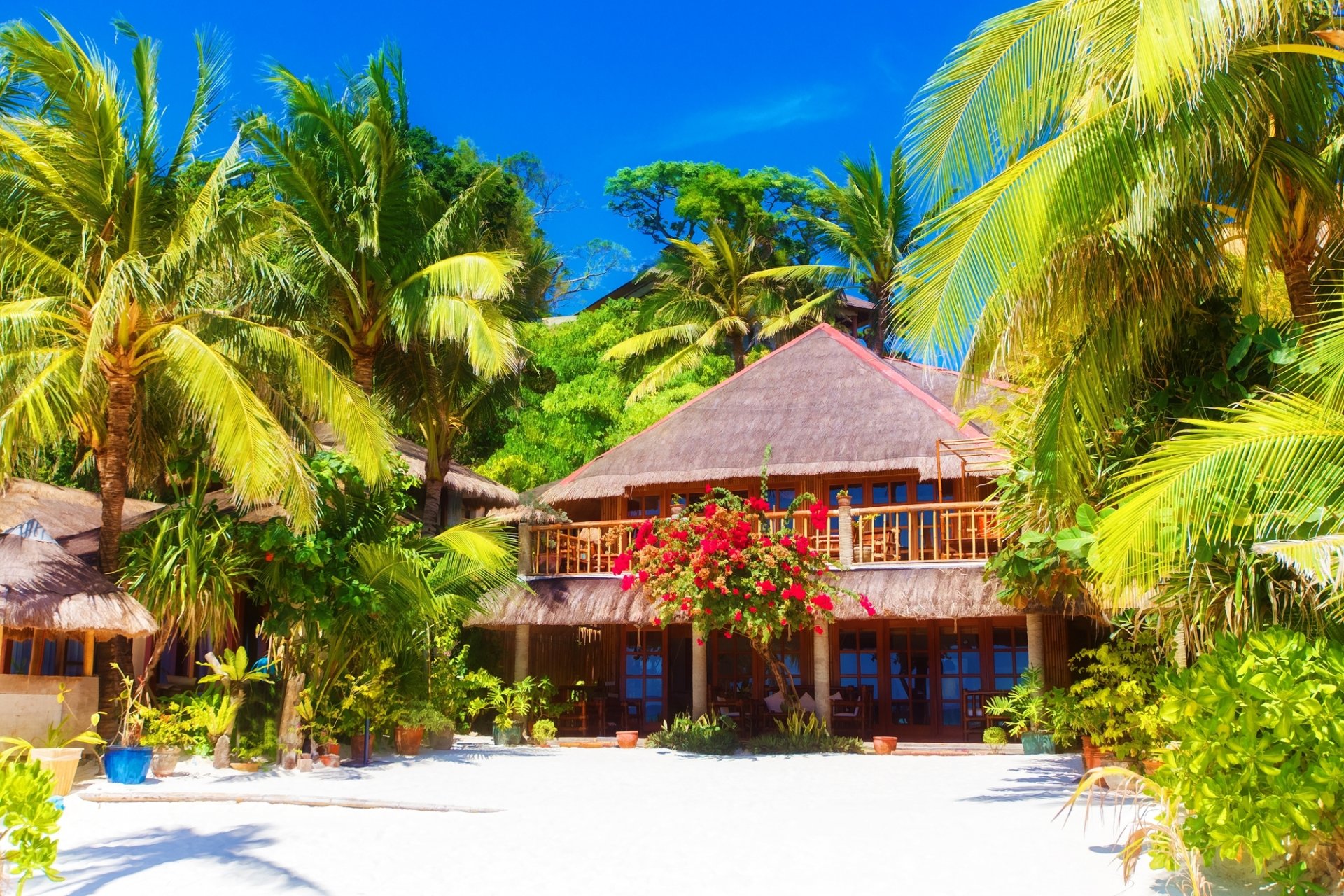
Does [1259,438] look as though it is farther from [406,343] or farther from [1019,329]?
[406,343]

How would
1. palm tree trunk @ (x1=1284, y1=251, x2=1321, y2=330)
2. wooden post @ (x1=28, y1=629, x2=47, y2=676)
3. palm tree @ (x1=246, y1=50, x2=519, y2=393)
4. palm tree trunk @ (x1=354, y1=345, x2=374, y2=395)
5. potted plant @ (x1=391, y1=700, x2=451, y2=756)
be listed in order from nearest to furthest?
1. palm tree trunk @ (x1=1284, y1=251, x2=1321, y2=330)
2. wooden post @ (x1=28, y1=629, x2=47, y2=676)
3. potted plant @ (x1=391, y1=700, x2=451, y2=756)
4. palm tree @ (x1=246, y1=50, x2=519, y2=393)
5. palm tree trunk @ (x1=354, y1=345, x2=374, y2=395)

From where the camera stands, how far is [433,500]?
20.1 m

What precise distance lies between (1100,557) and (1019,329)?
2.25 m

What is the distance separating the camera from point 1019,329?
8.62 metres

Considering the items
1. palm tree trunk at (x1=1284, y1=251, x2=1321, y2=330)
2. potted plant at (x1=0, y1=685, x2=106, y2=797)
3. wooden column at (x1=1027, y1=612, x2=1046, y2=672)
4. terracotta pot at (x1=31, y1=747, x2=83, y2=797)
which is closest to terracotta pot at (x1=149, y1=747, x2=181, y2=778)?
potted plant at (x1=0, y1=685, x2=106, y2=797)

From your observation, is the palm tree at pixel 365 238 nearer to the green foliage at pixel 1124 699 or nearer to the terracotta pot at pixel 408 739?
the terracotta pot at pixel 408 739

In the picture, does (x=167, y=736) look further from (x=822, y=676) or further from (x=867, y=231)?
(x=867, y=231)

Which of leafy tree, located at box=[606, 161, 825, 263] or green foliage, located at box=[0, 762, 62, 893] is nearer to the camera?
green foliage, located at box=[0, 762, 62, 893]

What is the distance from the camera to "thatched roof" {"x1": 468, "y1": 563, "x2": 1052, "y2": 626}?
14375 mm

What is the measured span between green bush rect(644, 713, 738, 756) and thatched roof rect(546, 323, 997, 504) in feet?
11.4

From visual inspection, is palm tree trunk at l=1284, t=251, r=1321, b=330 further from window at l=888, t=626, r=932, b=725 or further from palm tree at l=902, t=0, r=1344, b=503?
window at l=888, t=626, r=932, b=725

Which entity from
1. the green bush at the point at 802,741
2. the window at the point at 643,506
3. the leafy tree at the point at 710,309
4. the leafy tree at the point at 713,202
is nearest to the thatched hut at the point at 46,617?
the green bush at the point at 802,741

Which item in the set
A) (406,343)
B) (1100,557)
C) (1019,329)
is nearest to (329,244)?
(406,343)

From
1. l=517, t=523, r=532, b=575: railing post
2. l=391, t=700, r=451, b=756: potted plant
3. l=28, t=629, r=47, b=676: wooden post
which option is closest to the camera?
l=28, t=629, r=47, b=676: wooden post
